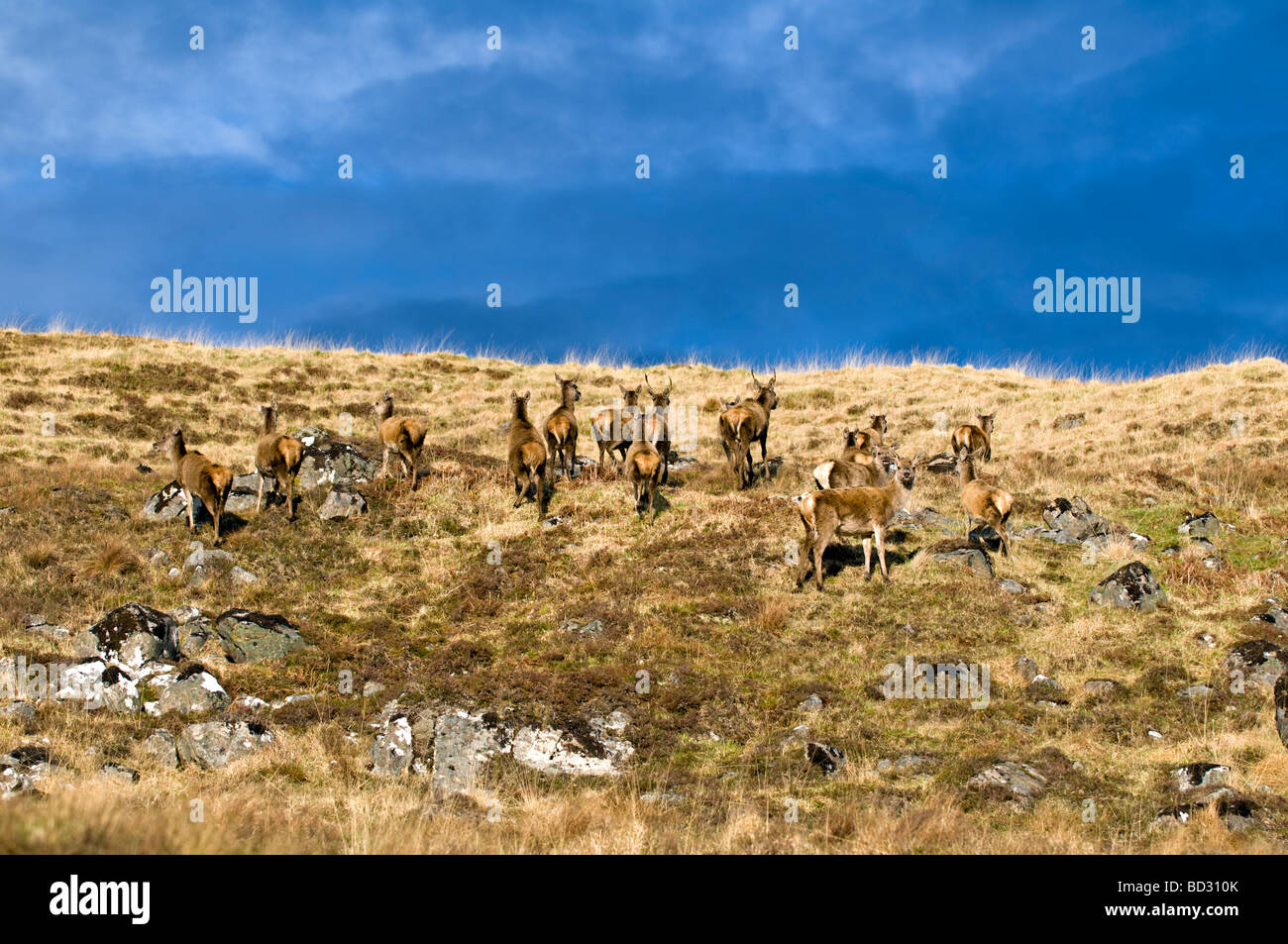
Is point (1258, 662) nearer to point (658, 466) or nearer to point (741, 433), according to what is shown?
point (658, 466)

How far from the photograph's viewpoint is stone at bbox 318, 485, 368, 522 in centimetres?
→ 2198

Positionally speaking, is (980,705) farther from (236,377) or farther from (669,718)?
(236,377)

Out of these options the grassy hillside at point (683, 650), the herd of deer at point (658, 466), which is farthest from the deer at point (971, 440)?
the grassy hillside at point (683, 650)

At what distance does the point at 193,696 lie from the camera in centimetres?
1375

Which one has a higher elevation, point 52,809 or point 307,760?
point 52,809

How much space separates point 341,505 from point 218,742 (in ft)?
34.0

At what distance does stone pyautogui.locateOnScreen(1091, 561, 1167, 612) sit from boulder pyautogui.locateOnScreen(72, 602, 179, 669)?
1575 centimetres

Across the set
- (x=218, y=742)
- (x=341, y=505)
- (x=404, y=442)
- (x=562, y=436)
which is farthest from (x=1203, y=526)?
(x=218, y=742)

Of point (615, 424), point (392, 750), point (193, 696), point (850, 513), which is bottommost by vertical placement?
point (392, 750)

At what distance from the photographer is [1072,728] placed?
13.2 m

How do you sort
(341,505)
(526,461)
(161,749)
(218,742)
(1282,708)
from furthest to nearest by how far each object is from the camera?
(526,461) → (341,505) → (1282,708) → (218,742) → (161,749)

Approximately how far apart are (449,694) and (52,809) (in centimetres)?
757

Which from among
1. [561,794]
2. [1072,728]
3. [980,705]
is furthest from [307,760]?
[1072,728]

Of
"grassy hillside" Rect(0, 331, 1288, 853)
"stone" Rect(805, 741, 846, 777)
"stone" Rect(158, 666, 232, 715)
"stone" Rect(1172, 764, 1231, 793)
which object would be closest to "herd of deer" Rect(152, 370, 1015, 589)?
"grassy hillside" Rect(0, 331, 1288, 853)
